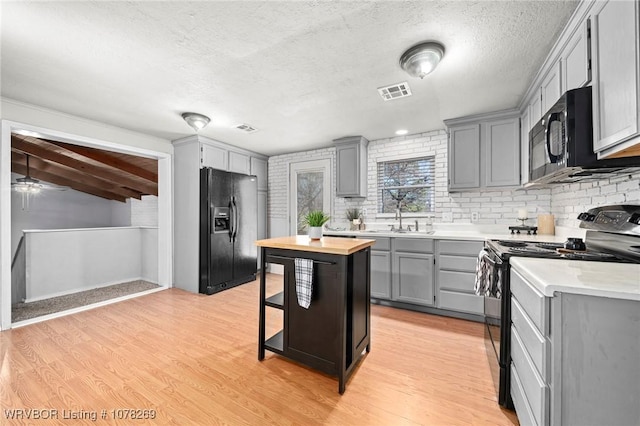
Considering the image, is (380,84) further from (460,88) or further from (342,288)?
(342,288)

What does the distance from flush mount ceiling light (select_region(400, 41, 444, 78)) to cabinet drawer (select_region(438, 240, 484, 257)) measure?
1926 mm

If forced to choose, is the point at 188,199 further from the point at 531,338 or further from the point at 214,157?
the point at 531,338

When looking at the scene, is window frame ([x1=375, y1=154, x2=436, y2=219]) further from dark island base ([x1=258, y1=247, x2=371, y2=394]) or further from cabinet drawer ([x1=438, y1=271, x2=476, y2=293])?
dark island base ([x1=258, y1=247, x2=371, y2=394])

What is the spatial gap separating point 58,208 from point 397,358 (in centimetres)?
940

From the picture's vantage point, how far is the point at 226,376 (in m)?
1.98

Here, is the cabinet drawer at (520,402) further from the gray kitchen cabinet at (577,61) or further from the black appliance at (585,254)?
the gray kitchen cabinet at (577,61)

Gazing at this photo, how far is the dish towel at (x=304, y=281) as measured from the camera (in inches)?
76.2

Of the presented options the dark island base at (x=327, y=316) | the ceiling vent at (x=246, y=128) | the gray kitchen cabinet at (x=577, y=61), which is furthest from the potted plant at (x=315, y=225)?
the ceiling vent at (x=246, y=128)

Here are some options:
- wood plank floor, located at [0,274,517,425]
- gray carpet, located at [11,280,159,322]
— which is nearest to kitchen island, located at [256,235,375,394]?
wood plank floor, located at [0,274,517,425]

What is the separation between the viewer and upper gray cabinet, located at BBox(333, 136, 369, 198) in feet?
13.6

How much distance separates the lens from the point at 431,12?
156 centimetres

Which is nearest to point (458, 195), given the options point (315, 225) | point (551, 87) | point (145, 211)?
point (551, 87)

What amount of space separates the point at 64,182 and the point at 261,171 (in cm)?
562

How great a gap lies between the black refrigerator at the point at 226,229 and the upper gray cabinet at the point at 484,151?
129 inches
